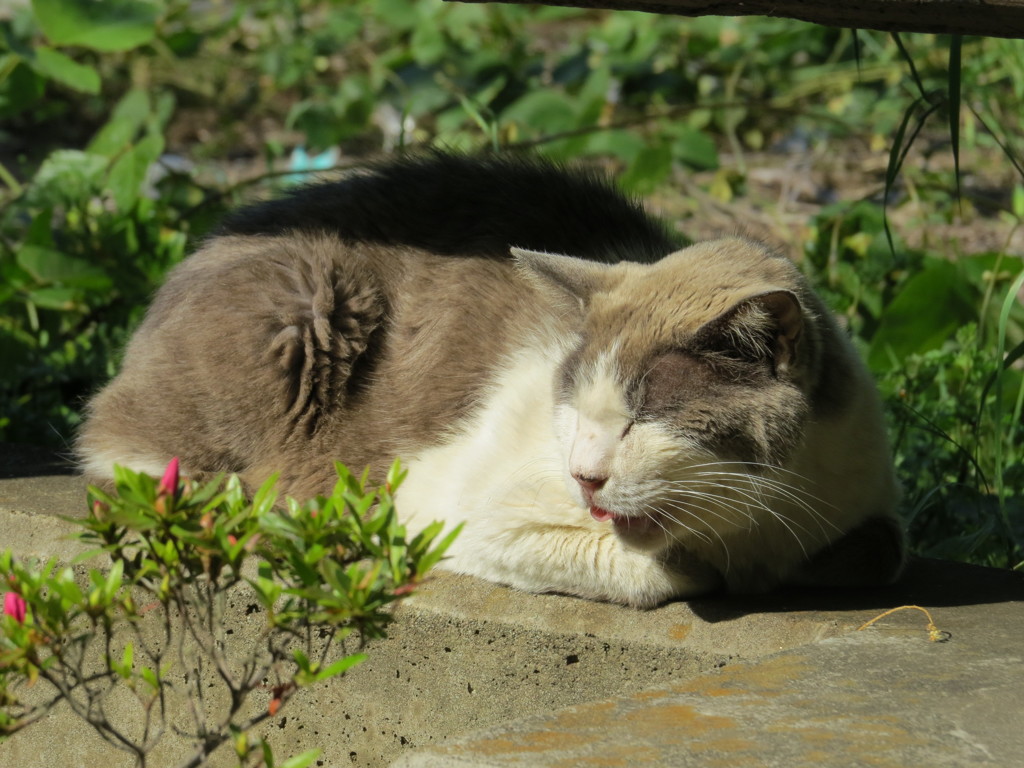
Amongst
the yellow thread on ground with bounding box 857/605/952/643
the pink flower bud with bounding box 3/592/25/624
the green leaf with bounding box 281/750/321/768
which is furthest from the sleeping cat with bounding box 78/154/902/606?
the pink flower bud with bounding box 3/592/25/624

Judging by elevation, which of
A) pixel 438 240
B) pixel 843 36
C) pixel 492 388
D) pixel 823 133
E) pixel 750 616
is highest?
pixel 843 36

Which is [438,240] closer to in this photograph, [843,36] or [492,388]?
[492,388]

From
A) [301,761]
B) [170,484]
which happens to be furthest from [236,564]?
[301,761]

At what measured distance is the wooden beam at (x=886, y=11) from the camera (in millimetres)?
1906

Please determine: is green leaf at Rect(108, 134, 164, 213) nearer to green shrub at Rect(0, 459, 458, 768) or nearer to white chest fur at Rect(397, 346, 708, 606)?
white chest fur at Rect(397, 346, 708, 606)

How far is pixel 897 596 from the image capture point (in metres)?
2.22

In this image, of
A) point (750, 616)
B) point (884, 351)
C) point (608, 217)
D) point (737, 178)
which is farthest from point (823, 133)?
point (750, 616)

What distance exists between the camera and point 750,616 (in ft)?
6.91

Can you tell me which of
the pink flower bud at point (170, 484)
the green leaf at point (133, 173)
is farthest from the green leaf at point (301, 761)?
the green leaf at point (133, 173)

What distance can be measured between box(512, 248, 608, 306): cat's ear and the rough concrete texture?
599 mm

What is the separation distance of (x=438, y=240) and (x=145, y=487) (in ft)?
5.00

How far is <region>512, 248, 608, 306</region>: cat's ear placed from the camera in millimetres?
2240

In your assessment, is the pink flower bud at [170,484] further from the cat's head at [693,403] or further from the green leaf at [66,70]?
the green leaf at [66,70]

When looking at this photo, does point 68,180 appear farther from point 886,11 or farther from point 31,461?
point 886,11
